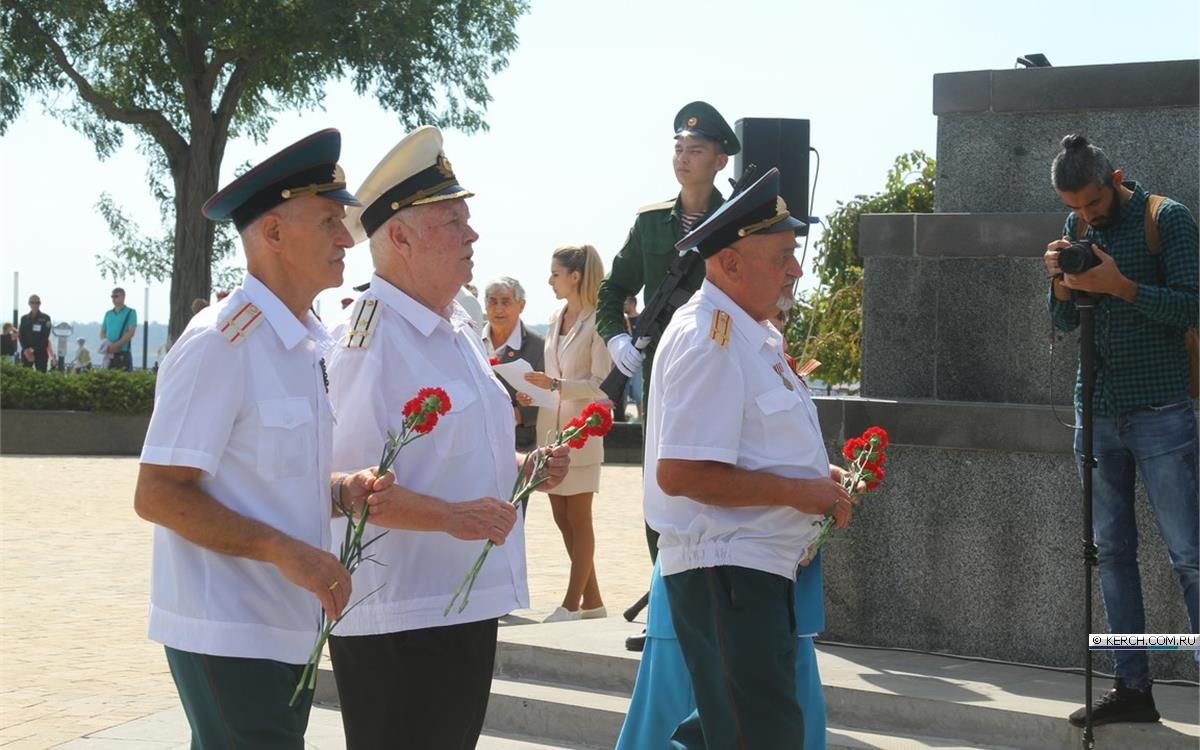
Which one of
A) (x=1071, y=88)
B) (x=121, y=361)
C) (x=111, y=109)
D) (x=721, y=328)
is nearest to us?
(x=721, y=328)

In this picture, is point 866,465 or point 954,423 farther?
point 954,423

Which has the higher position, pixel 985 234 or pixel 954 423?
pixel 985 234

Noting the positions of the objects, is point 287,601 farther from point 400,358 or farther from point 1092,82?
point 1092,82

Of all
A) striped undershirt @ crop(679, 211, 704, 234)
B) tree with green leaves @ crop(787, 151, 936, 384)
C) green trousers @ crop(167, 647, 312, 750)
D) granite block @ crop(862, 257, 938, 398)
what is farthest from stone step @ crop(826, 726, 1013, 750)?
tree with green leaves @ crop(787, 151, 936, 384)

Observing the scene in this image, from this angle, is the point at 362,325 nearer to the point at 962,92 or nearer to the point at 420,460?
the point at 420,460

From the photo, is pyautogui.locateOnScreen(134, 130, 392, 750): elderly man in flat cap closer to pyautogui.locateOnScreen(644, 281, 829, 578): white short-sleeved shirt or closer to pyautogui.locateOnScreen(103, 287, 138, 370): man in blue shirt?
pyautogui.locateOnScreen(644, 281, 829, 578): white short-sleeved shirt

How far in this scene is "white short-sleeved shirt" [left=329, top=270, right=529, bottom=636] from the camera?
402 cm

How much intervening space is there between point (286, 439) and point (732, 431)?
127 cm

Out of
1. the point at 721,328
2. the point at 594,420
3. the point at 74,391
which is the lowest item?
the point at 594,420

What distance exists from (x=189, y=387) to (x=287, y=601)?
20.0 inches

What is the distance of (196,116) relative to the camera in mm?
30031

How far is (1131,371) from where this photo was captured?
6.01m

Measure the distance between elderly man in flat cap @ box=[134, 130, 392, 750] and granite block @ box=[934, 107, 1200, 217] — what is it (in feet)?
14.2

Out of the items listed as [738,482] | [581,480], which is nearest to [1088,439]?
[738,482]
